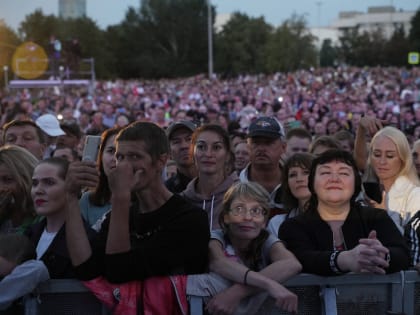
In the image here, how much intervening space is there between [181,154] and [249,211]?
2.32 meters

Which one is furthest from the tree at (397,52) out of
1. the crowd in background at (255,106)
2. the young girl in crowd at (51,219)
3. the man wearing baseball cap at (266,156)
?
the young girl in crowd at (51,219)

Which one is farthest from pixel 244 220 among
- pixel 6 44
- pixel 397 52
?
pixel 397 52

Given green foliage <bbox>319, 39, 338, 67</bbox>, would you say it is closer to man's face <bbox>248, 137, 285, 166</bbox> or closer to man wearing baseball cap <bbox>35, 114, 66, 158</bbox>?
man wearing baseball cap <bbox>35, 114, 66, 158</bbox>

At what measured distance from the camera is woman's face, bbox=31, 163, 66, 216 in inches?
157

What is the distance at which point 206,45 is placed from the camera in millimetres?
82062

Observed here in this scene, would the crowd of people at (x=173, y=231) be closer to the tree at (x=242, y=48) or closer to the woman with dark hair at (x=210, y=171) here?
the woman with dark hair at (x=210, y=171)

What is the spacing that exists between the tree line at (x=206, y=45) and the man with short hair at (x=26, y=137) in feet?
213

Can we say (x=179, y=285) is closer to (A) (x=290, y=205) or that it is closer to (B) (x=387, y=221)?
(B) (x=387, y=221)

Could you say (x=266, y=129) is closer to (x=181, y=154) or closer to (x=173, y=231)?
(x=181, y=154)

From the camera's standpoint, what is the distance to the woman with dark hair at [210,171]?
5121 millimetres

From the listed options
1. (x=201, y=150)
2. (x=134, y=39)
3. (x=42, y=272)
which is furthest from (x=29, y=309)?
(x=134, y=39)

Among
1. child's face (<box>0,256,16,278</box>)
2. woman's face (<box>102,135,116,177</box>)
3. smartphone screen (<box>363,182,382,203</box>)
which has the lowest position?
child's face (<box>0,256,16,278</box>)

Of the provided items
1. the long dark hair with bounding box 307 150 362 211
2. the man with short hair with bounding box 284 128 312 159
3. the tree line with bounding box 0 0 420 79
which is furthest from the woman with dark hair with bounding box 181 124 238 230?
the tree line with bounding box 0 0 420 79

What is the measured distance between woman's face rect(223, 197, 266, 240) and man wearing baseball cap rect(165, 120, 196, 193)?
2087 millimetres
